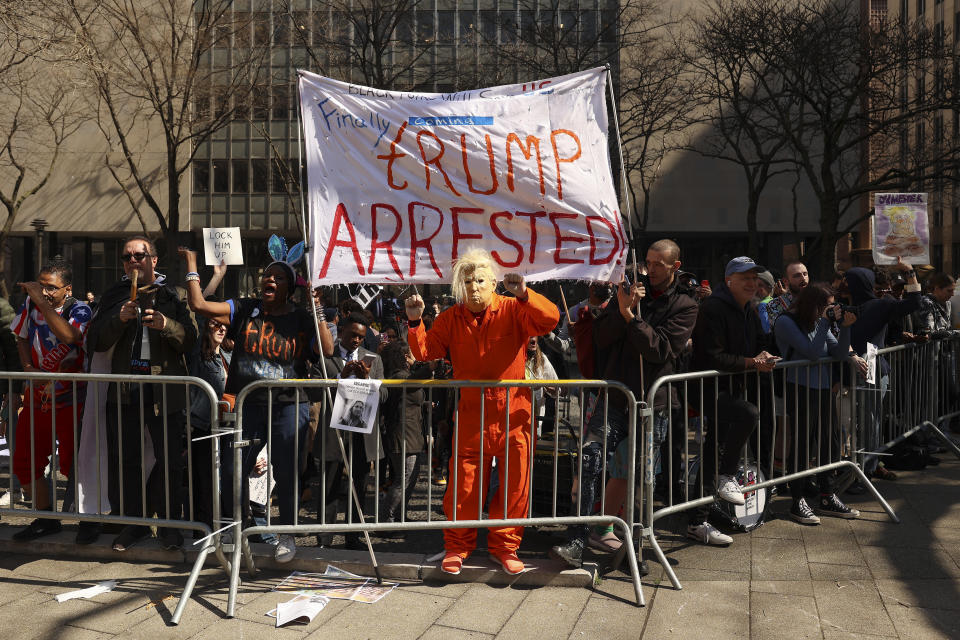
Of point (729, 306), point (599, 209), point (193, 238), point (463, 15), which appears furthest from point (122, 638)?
point (193, 238)

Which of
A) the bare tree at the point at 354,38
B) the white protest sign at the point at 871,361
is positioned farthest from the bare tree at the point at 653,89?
the white protest sign at the point at 871,361

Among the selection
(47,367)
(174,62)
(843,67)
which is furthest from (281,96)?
(47,367)

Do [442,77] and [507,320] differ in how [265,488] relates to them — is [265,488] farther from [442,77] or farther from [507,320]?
[442,77]

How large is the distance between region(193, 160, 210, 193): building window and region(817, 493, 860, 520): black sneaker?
115ft

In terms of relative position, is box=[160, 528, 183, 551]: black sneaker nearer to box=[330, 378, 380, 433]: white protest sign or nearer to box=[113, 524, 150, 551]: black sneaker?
box=[113, 524, 150, 551]: black sneaker

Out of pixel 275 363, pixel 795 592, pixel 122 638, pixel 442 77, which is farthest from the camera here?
pixel 442 77

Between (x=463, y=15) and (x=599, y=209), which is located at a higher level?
(x=463, y=15)

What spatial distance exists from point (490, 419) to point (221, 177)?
1390 inches

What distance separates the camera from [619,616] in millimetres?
4699

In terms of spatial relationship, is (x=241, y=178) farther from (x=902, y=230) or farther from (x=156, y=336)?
(x=156, y=336)

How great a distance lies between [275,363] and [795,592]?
325 cm

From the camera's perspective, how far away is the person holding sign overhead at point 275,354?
5.41 metres

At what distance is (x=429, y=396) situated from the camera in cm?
506

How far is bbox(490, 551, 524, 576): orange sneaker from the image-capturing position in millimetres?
5141
